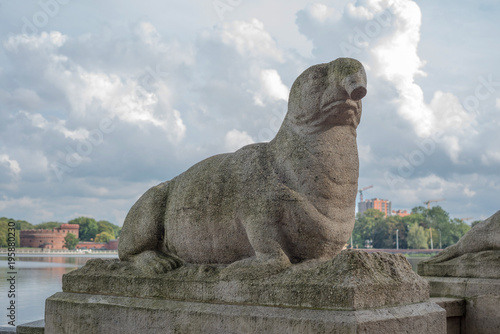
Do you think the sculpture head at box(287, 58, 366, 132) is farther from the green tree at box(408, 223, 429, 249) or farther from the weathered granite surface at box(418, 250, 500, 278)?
the green tree at box(408, 223, 429, 249)

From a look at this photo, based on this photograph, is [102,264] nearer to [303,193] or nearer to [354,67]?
[303,193]

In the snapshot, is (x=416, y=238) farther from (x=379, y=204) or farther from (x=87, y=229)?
(x=379, y=204)

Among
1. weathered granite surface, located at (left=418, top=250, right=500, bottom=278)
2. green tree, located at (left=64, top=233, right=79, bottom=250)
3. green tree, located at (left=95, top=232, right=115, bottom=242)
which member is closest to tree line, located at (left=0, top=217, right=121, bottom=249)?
green tree, located at (left=95, top=232, right=115, bottom=242)

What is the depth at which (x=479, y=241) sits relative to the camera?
21.7 ft

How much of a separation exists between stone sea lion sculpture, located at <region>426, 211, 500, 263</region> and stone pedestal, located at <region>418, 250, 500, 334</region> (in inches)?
3.6

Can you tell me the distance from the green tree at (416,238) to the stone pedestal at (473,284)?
7706cm

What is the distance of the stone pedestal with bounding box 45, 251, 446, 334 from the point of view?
3.97m

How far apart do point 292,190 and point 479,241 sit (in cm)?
318

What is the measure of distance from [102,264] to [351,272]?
2.93 metres

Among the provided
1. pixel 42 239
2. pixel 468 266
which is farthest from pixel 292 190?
pixel 42 239

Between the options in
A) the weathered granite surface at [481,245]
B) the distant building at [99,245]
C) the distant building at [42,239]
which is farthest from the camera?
the distant building at [99,245]

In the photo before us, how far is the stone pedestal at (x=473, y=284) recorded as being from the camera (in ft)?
19.7

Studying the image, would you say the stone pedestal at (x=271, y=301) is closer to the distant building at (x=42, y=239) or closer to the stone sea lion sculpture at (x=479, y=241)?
the stone sea lion sculpture at (x=479, y=241)

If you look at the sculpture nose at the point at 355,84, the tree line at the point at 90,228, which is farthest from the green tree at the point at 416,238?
the sculpture nose at the point at 355,84
